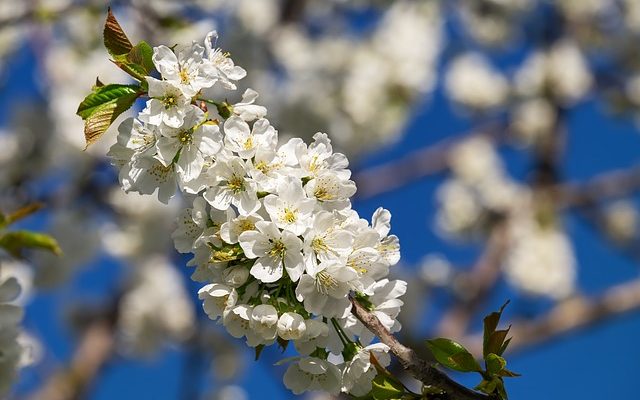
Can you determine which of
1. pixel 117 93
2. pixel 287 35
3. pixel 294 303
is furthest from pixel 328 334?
pixel 287 35

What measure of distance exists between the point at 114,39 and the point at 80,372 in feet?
12.3

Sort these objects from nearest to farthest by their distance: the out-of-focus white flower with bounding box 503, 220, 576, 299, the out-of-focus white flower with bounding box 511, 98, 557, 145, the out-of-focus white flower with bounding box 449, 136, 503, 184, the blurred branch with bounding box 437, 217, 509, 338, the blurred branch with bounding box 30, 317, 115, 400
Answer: the blurred branch with bounding box 30, 317, 115, 400 < the blurred branch with bounding box 437, 217, 509, 338 < the out-of-focus white flower with bounding box 503, 220, 576, 299 < the out-of-focus white flower with bounding box 511, 98, 557, 145 < the out-of-focus white flower with bounding box 449, 136, 503, 184

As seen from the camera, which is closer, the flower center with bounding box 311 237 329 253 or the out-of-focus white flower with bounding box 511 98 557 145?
the flower center with bounding box 311 237 329 253

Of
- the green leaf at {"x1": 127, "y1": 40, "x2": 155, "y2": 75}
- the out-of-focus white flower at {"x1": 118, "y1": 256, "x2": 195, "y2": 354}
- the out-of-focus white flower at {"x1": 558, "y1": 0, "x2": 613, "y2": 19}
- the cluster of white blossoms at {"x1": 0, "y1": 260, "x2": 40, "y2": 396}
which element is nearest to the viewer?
the green leaf at {"x1": 127, "y1": 40, "x2": 155, "y2": 75}

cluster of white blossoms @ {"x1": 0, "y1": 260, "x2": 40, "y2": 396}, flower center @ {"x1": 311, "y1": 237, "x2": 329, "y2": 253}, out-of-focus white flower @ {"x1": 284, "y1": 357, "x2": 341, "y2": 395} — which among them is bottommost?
out-of-focus white flower @ {"x1": 284, "y1": 357, "x2": 341, "y2": 395}

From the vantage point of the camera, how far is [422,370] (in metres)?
0.88

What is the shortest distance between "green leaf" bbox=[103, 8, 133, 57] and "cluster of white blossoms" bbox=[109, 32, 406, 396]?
5 cm

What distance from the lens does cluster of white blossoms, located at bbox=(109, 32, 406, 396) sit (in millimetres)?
916

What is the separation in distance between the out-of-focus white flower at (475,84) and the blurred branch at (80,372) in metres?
4.29

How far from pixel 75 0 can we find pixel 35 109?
2513mm

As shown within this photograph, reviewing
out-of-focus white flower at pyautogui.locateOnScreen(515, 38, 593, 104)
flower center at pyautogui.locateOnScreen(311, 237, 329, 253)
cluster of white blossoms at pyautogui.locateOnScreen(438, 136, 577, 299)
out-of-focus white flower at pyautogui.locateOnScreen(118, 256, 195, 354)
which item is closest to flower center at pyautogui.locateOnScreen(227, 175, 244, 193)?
flower center at pyautogui.locateOnScreen(311, 237, 329, 253)

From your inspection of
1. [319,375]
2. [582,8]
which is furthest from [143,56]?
[582,8]

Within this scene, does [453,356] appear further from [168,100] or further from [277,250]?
[168,100]

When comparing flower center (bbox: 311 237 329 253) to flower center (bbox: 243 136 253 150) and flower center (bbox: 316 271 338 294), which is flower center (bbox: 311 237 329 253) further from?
flower center (bbox: 243 136 253 150)
